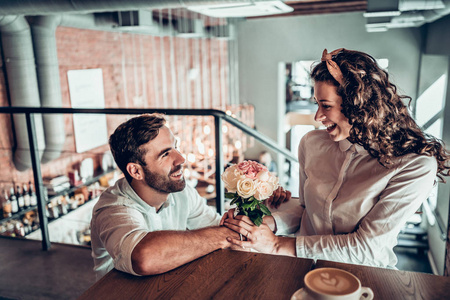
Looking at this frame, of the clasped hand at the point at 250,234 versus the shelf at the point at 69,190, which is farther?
the shelf at the point at 69,190

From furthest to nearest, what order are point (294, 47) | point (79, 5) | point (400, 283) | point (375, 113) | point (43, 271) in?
point (294, 47) < point (79, 5) < point (43, 271) < point (375, 113) < point (400, 283)

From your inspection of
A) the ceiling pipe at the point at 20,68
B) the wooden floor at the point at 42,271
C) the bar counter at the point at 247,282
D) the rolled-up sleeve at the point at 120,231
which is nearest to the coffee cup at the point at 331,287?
the bar counter at the point at 247,282

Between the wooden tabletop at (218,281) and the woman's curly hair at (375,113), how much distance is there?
0.48 meters

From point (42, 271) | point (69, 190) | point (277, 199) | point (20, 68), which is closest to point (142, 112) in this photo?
point (277, 199)

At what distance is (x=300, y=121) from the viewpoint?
1225 centimetres

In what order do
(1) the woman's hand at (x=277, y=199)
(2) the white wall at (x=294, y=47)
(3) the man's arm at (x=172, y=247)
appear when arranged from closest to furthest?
(3) the man's arm at (x=172, y=247)
(1) the woman's hand at (x=277, y=199)
(2) the white wall at (x=294, y=47)

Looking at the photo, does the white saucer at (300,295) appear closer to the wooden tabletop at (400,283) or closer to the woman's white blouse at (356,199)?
the wooden tabletop at (400,283)

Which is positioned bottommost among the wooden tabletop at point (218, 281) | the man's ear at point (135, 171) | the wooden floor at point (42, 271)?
the wooden floor at point (42, 271)

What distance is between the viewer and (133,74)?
21.8 feet

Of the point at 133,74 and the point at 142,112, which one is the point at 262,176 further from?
the point at 133,74

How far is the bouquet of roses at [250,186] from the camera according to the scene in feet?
4.13

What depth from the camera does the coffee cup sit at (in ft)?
2.82

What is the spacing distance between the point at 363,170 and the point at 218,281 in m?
0.67

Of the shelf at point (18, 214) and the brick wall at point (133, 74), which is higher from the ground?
the brick wall at point (133, 74)
